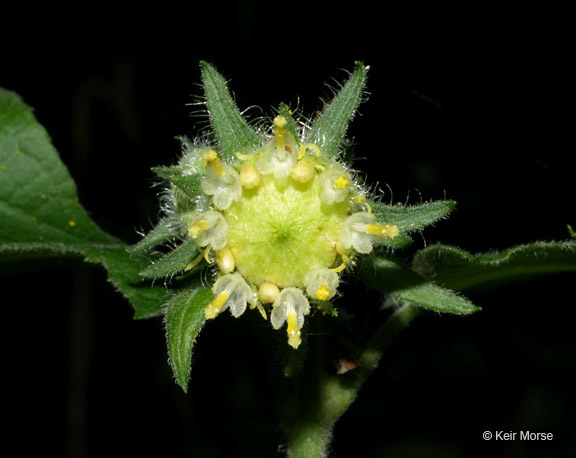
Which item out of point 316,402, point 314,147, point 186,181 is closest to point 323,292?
point 314,147

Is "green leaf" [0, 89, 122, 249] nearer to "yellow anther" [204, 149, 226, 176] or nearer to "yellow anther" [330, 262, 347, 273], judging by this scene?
"yellow anther" [204, 149, 226, 176]

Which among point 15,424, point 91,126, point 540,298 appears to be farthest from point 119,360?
point 540,298

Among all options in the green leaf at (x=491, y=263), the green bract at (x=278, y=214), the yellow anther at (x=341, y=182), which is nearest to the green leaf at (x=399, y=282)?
the green bract at (x=278, y=214)

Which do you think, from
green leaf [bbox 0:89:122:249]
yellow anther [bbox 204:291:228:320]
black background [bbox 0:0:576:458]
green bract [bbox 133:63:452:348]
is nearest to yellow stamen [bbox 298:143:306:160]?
green bract [bbox 133:63:452:348]

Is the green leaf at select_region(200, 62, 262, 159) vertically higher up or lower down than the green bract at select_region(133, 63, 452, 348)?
higher up

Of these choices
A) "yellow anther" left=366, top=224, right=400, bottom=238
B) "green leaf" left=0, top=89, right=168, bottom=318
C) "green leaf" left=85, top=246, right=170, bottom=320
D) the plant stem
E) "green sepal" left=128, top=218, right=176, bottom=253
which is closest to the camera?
"yellow anther" left=366, top=224, right=400, bottom=238

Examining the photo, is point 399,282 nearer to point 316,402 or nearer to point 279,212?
point 279,212
